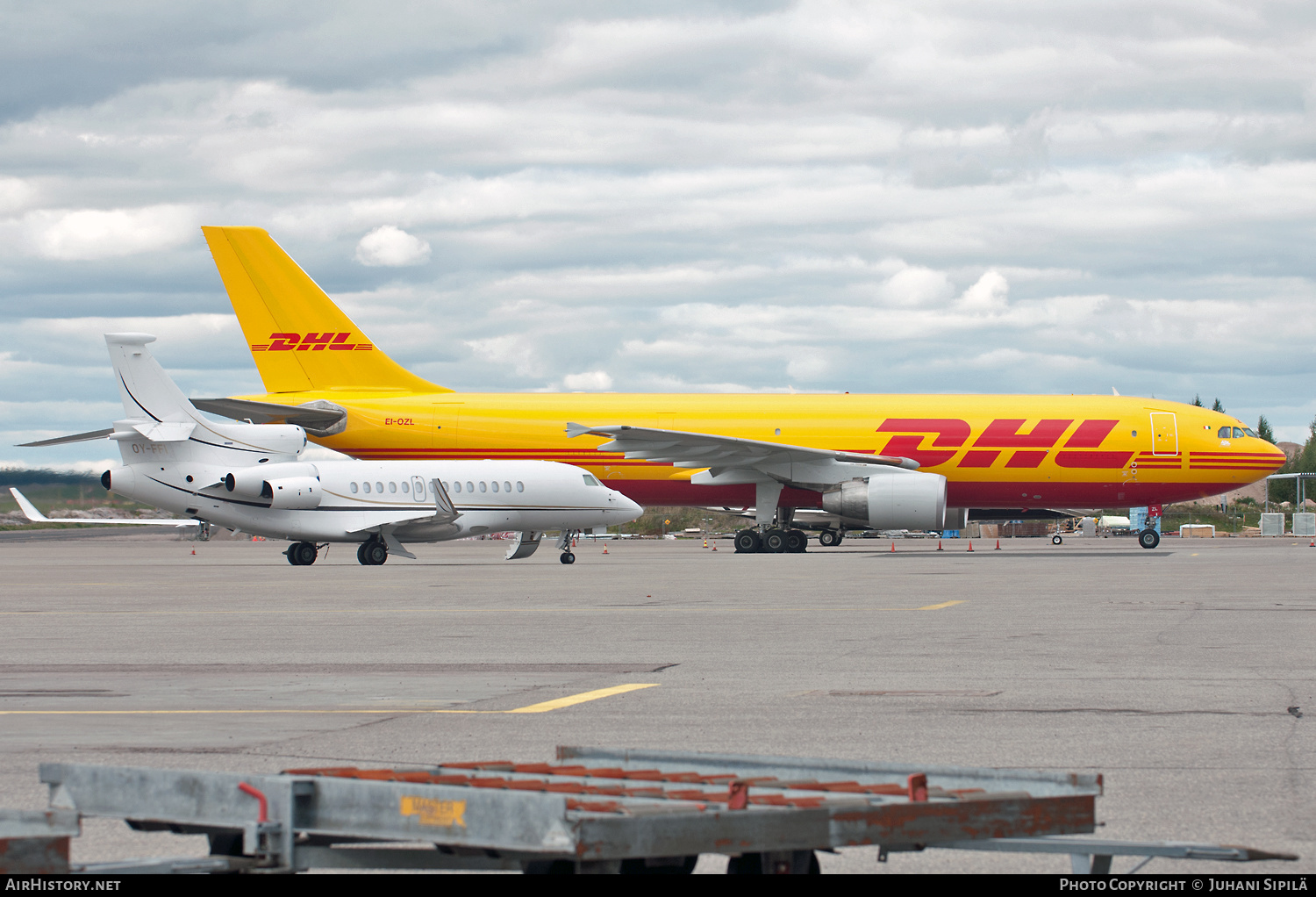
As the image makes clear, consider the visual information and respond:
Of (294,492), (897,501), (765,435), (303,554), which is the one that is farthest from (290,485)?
(897,501)

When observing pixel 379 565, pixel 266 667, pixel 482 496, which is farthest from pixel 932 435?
pixel 266 667

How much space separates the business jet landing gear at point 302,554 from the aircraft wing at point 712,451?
28.5ft

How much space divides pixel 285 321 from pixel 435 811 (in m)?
47.1

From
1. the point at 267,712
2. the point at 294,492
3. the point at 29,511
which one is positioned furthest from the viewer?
the point at 29,511

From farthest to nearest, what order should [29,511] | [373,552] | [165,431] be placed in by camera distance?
[29,511]
[373,552]
[165,431]

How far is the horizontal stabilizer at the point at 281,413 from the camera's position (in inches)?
1855

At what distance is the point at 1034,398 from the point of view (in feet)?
149

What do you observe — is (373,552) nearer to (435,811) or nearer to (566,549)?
(566,549)

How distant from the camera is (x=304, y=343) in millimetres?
49531

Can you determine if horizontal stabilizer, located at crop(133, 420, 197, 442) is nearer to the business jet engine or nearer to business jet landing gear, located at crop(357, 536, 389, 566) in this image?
the business jet engine

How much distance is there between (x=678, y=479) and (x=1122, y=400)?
14.8 m

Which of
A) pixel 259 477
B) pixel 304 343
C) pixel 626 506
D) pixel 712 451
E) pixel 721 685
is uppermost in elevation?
pixel 304 343

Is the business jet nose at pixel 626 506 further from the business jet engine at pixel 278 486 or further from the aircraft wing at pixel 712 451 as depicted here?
the business jet engine at pixel 278 486

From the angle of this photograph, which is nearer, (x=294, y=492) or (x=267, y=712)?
(x=267, y=712)
